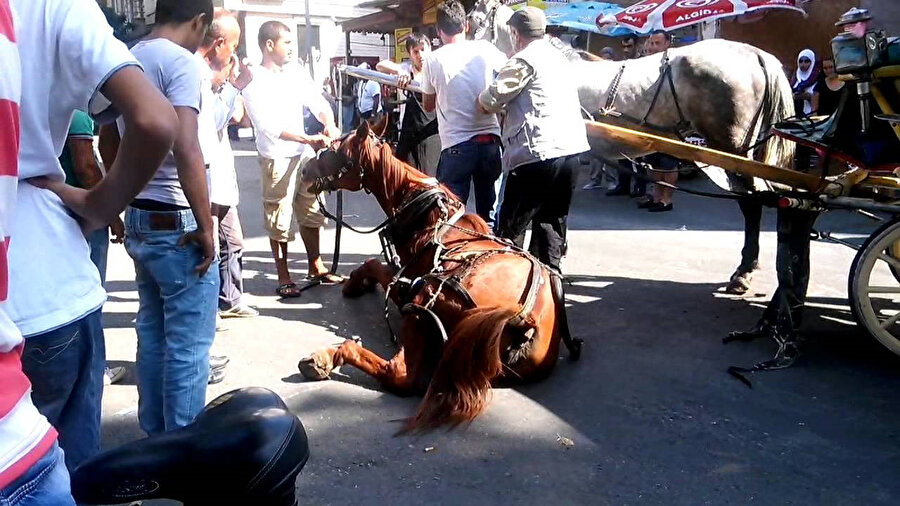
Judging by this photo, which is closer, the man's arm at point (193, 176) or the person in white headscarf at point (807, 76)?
the man's arm at point (193, 176)

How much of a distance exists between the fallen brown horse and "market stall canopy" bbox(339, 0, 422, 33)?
1347 centimetres

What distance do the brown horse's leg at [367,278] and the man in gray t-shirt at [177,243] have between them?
7.06ft

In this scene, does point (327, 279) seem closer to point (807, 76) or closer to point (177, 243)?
point (177, 243)

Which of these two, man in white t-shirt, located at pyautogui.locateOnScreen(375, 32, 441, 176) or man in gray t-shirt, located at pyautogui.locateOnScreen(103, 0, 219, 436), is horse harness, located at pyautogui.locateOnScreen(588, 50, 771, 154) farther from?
man in gray t-shirt, located at pyautogui.locateOnScreen(103, 0, 219, 436)

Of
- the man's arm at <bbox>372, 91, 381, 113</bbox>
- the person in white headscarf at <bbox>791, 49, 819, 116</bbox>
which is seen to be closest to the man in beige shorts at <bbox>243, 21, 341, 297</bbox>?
the person in white headscarf at <bbox>791, 49, 819, 116</bbox>

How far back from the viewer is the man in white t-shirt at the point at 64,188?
134 centimetres

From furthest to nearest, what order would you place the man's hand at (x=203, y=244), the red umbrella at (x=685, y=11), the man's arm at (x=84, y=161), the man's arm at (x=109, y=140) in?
the red umbrella at (x=685, y=11)
the man's arm at (x=84, y=161)
the man's arm at (x=109, y=140)
the man's hand at (x=203, y=244)

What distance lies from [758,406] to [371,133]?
2524mm

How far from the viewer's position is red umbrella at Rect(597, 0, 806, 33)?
997 centimetres

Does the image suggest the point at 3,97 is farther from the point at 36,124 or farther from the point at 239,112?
the point at 239,112

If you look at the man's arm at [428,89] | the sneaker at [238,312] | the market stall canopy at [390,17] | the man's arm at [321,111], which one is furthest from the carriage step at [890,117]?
the market stall canopy at [390,17]

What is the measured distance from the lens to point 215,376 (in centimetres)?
384

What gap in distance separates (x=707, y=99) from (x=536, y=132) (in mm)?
1711

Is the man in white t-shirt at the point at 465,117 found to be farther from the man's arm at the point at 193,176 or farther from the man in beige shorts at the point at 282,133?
the man's arm at the point at 193,176
